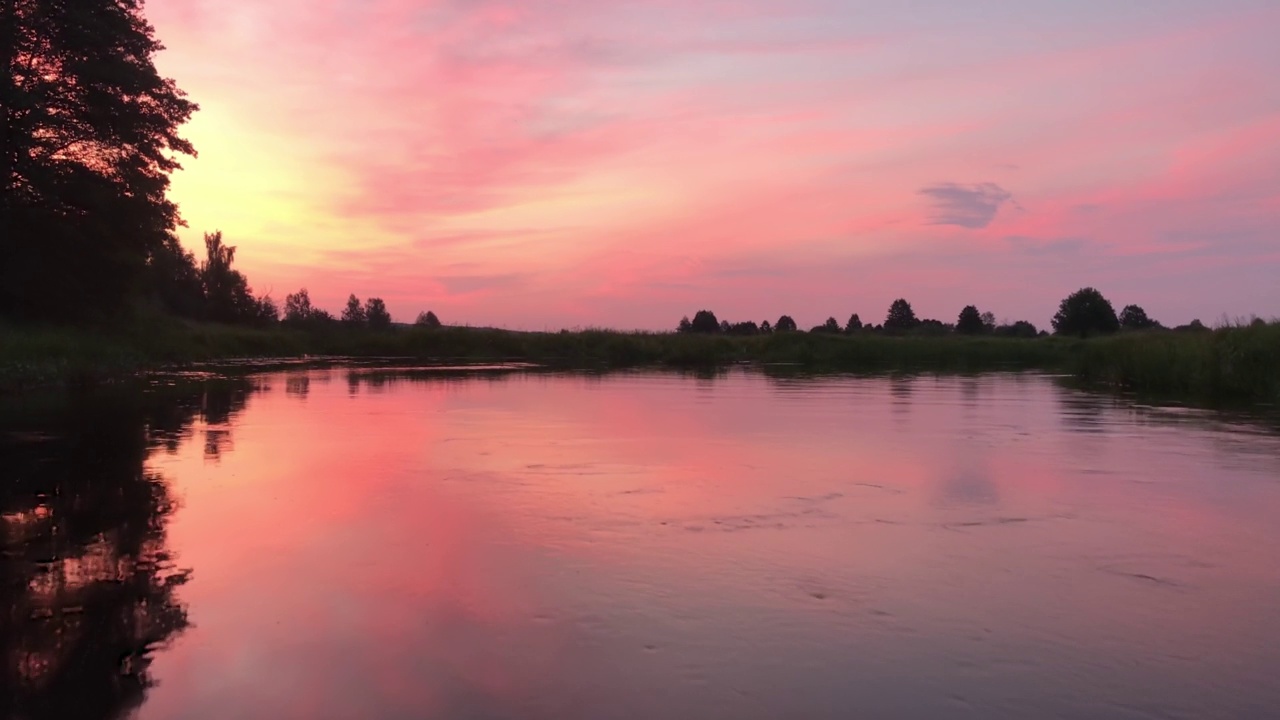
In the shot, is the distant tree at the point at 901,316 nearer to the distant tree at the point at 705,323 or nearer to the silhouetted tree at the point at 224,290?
the distant tree at the point at 705,323

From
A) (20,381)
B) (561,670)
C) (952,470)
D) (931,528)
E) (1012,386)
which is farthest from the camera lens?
(1012,386)

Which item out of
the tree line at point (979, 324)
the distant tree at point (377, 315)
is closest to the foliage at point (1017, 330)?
the tree line at point (979, 324)

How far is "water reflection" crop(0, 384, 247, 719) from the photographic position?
3879 millimetres

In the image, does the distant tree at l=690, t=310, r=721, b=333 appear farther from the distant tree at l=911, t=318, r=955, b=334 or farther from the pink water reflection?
the pink water reflection

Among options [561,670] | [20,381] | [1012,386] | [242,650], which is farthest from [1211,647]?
[1012,386]

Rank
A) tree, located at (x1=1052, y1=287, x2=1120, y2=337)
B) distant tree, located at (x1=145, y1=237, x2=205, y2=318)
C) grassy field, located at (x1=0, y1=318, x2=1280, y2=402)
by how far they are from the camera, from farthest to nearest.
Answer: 1. tree, located at (x1=1052, y1=287, x2=1120, y2=337)
2. distant tree, located at (x1=145, y1=237, x2=205, y2=318)
3. grassy field, located at (x1=0, y1=318, x2=1280, y2=402)

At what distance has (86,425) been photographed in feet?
43.0

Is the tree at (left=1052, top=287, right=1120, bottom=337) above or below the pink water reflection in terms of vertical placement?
above

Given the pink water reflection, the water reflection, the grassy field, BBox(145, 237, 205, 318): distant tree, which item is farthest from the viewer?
BBox(145, 237, 205, 318): distant tree

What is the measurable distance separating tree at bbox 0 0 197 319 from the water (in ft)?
46.9

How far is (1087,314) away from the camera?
69250mm

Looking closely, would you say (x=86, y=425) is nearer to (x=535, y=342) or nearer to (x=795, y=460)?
(x=795, y=460)

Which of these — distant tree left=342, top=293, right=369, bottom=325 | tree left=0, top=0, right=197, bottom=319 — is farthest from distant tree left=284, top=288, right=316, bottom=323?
tree left=0, top=0, right=197, bottom=319

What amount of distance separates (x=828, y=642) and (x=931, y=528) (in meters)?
2.96
